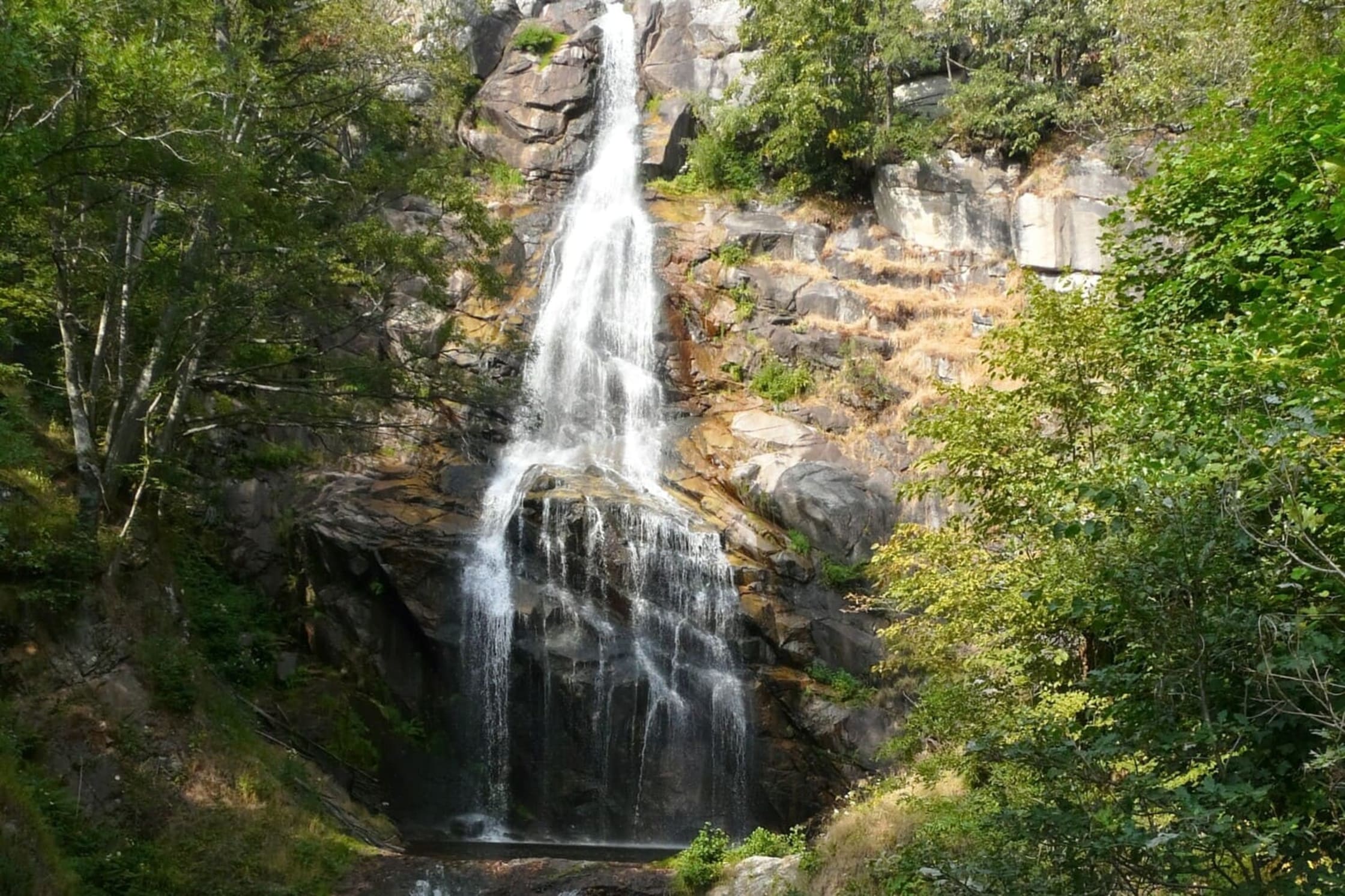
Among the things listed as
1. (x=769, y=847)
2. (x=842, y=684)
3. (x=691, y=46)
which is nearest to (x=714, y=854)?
(x=769, y=847)

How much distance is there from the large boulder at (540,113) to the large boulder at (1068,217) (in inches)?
568

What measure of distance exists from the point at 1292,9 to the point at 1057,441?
27.5ft

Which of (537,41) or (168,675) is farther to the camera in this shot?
(537,41)

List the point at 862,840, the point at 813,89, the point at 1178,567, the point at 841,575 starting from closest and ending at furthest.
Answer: the point at 1178,567 < the point at 862,840 < the point at 841,575 < the point at 813,89

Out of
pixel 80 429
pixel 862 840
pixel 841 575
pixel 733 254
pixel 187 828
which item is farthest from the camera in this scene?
pixel 733 254

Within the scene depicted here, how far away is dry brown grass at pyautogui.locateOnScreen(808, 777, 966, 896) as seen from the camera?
34.5ft

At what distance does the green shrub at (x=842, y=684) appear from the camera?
59.3 ft

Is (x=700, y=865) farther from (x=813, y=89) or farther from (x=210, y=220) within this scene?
(x=813, y=89)

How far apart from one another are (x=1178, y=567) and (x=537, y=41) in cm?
3556

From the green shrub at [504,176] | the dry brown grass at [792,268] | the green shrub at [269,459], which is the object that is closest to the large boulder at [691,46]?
the green shrub at [504,176]

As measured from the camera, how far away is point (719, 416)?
949 inches

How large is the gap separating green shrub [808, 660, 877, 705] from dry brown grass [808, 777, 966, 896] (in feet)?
18.6

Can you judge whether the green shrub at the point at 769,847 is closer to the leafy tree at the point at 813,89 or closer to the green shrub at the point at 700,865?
the green shrub at the point at 700,865

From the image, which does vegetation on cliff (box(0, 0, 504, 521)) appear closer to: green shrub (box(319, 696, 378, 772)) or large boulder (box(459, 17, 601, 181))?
green shrub (box(319, 696, 378, 772))
